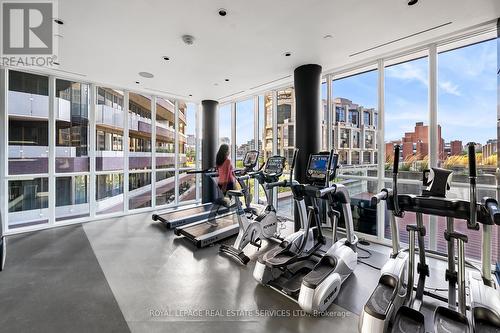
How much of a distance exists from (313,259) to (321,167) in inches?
52.5

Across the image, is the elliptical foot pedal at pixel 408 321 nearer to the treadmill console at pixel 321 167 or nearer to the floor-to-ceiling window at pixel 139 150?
the treadmill console at pixel 321 167

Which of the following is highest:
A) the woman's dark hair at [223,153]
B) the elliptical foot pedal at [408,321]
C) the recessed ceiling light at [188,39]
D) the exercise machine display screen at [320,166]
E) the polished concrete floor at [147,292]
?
the recessed ceiling light at [188,39]

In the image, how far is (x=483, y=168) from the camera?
321 cm

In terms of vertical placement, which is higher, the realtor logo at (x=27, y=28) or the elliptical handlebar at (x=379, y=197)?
the realtor logo at (x=27, y=28)

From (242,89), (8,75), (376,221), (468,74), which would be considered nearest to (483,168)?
(468,74)

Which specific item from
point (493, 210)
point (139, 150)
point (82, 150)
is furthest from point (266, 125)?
point (493, 210)

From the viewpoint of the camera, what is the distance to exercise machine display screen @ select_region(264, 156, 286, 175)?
4.15 m

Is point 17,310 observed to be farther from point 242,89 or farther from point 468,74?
point 468,74

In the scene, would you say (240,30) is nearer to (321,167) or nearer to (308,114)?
(308,114)

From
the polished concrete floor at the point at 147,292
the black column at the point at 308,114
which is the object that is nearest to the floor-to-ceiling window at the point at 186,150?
the polished concrete floor at the point at 147,292

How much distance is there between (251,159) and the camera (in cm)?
505

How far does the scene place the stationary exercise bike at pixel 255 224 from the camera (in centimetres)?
368

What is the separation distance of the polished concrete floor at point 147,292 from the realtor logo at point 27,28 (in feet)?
10.9

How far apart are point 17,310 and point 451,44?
657 centimetres
